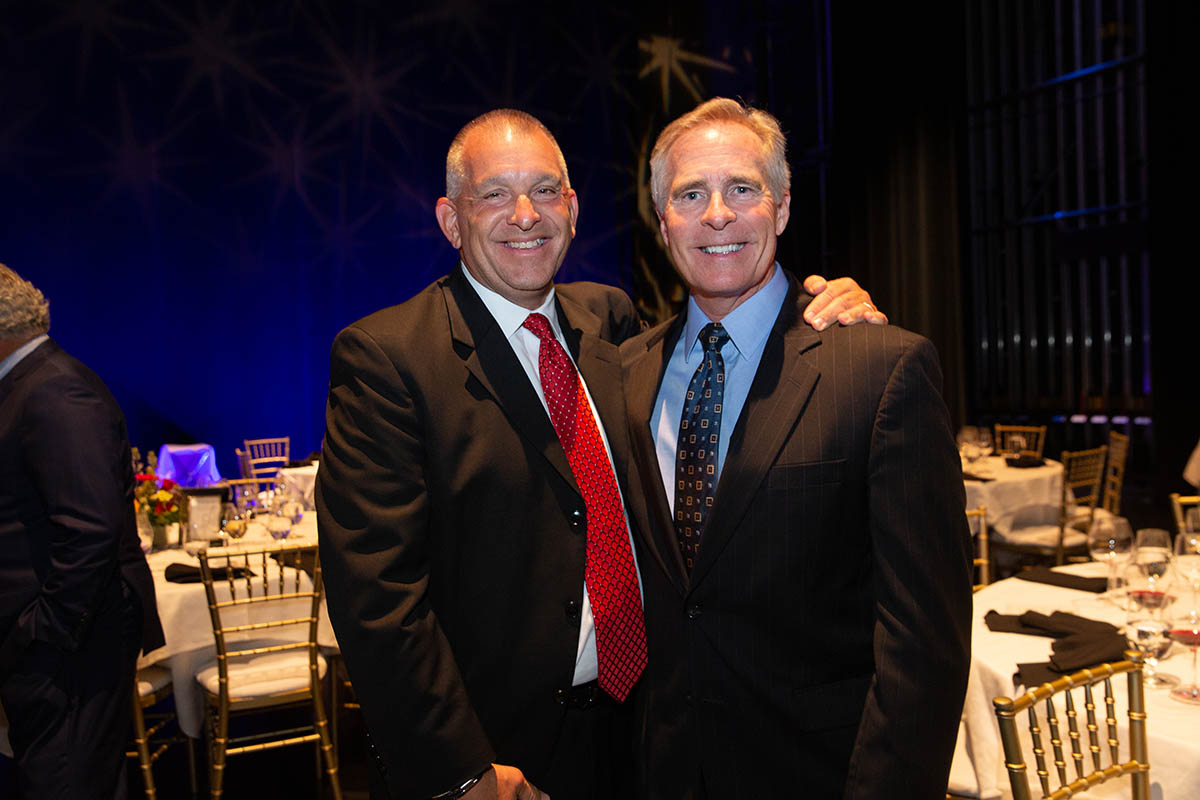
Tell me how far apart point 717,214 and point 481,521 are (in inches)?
27.6

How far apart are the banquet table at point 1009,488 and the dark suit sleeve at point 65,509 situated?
455 cm

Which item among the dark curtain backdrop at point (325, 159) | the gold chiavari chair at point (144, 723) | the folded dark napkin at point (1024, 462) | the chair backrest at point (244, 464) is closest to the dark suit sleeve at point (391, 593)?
the gold chiavari chair at point (144, 723)

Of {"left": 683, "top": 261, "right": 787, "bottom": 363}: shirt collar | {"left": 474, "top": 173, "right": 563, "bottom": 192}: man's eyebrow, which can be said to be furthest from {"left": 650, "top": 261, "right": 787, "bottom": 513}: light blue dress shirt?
{"left": 474, "top": 173, "right": 563, "bottom": 192}: man's eyebrow

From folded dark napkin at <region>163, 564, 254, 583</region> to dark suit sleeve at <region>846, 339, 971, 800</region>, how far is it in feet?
9.31

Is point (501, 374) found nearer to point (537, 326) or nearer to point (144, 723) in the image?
point (537, 326)

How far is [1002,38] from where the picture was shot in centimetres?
999

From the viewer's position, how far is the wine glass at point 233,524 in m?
4.03

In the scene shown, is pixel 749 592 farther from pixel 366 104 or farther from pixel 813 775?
pixel 366 104

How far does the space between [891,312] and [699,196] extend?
8.16 meters

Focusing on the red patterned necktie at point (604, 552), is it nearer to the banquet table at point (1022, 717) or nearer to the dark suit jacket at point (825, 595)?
the dark suit jacket at point (825, 595)

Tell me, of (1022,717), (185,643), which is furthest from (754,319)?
(185,643)

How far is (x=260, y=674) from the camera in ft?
11.3

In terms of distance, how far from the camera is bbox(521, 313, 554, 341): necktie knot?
184 cm

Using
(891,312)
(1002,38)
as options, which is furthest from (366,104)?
→ (1002,38)
